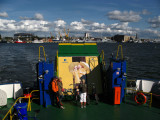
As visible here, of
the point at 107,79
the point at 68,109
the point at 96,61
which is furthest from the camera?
the point at 96,61

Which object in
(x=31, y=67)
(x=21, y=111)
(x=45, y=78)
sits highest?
(x=45, y=78)

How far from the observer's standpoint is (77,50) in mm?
11055

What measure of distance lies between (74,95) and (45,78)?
7.26 ft

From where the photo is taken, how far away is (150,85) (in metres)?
10.9

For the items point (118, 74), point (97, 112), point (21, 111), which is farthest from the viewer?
point (118, 74)

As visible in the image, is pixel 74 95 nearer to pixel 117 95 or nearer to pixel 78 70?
Result: pixel 78 70

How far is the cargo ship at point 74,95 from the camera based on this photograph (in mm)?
7906

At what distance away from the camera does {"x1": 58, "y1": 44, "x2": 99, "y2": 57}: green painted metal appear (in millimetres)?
10777

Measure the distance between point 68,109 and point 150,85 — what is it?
602 cm

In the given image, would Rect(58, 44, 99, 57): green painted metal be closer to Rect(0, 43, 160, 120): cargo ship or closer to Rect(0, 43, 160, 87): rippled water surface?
Rect(0, 43, 160, 120): cargo ship

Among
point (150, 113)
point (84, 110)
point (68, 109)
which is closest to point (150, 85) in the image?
point (150, 113)

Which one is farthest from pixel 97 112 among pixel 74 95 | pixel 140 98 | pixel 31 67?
pixel 31 67

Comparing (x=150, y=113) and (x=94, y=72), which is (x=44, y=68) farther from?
(x=150, y=113)

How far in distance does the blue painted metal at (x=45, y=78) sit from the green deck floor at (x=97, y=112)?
0.65 m
